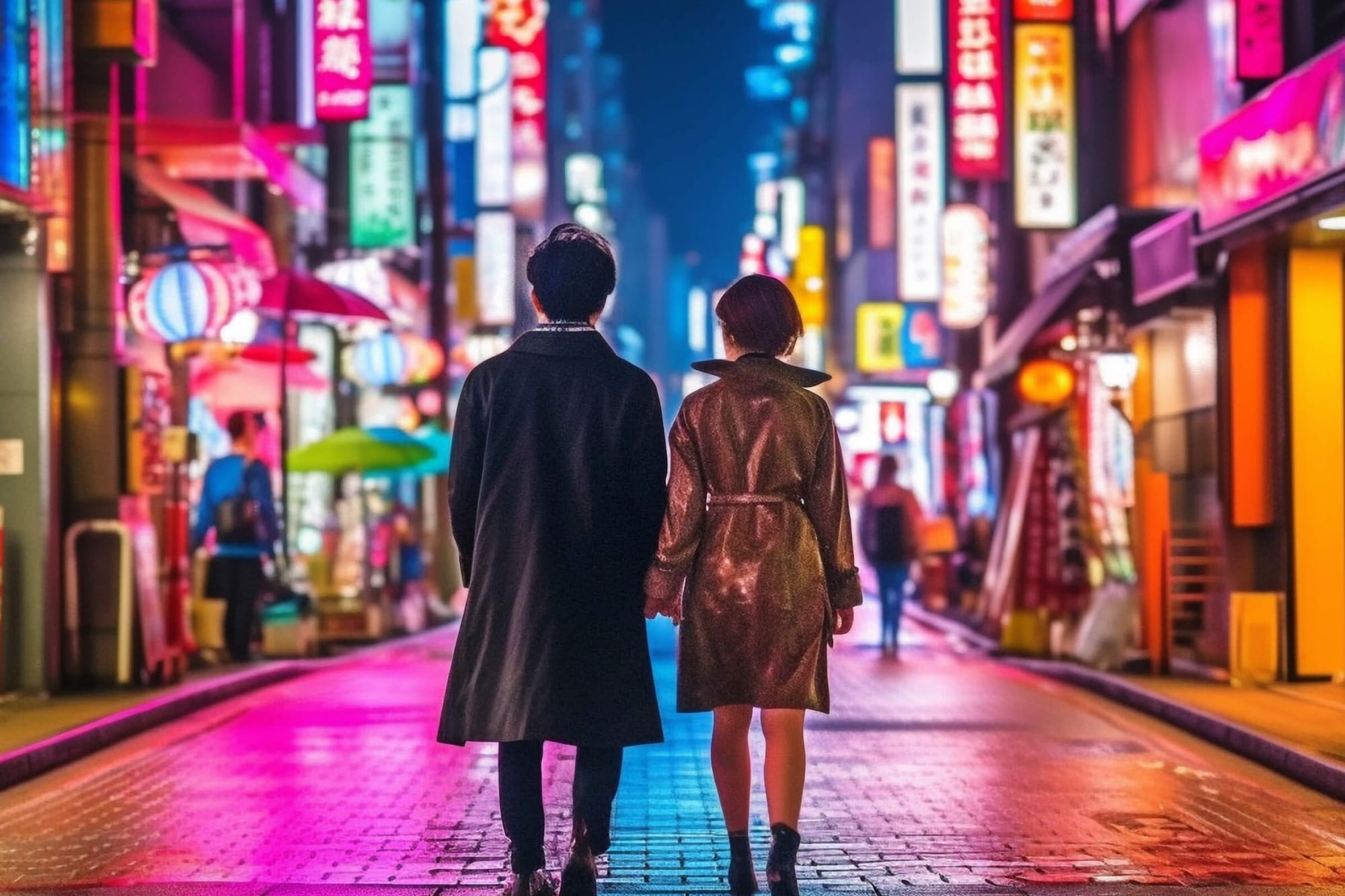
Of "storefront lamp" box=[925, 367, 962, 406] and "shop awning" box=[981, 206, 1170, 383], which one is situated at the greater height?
"shop awning" box=[981, 206, 1170, 383]

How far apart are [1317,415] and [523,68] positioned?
28.7 meters

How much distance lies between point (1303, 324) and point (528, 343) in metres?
11.0

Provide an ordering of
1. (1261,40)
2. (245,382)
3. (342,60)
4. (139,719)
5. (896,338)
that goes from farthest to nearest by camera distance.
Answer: (896,338) → (342,60) → (245,382) → (1261,40) → (139,719)

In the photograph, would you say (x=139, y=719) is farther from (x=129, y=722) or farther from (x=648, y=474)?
(x=648, y=474)

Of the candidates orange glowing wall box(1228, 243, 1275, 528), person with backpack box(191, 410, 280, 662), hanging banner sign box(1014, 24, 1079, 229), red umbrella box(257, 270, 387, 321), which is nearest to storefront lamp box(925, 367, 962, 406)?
hanging banner sign box(1014, 24, 1079, 229)

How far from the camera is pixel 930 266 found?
129 ft

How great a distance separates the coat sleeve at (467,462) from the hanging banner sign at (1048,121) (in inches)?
716

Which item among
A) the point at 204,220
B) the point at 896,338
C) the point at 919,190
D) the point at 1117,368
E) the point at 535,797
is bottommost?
the point at 535,797

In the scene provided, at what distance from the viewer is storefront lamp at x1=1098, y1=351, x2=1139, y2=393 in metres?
19.5

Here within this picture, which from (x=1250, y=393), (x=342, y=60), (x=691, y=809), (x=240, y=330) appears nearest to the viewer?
(x=691, y=809)

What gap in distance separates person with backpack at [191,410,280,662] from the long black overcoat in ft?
37.5

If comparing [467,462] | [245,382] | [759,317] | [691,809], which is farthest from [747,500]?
[245,382]

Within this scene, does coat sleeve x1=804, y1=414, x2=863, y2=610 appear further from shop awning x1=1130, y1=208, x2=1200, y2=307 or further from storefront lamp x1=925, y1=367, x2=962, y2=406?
storefront lamp x1=925, y1=367, x2=962, y2=406

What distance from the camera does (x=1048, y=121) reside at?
2417 centimetres
